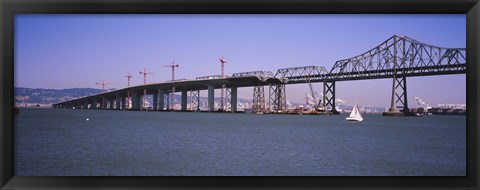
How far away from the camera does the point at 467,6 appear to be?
10.3ft

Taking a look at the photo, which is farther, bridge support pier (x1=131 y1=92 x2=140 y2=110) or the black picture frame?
bridge support pier (x1=131 y1=92 x2=140 y2=110)

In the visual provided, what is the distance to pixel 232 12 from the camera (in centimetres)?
314

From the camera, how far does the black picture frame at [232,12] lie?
10.2ft

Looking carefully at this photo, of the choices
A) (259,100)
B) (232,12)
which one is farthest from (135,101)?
(232,12)

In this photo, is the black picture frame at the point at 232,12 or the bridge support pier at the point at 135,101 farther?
the bridge support pier at the point at 135,101

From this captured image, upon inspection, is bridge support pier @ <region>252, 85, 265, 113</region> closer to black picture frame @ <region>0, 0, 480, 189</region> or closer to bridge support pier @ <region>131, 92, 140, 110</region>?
bridge support pier @ <region>131, 92, 140, 110</region>

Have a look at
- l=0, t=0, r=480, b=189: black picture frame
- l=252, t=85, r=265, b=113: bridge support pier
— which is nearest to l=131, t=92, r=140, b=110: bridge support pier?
l=252, t=85, r=265, b=113: bridge support pier

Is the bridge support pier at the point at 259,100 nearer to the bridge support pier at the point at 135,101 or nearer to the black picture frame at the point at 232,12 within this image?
the bridge support pier at the point at 135,101

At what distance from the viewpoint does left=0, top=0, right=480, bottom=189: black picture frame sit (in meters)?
3.10

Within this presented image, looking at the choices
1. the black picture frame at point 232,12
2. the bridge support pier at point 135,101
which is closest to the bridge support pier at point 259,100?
the bridge support pier at point 135,101

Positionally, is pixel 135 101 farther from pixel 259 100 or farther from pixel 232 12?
pixel 232 12

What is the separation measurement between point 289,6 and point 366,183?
106 cm

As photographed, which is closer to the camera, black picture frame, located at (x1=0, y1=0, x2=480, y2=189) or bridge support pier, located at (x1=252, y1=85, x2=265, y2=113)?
black picture frame, located at (x1=0, y1=0, x2=480, y2=189)

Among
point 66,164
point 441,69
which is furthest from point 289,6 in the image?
point 441,69
